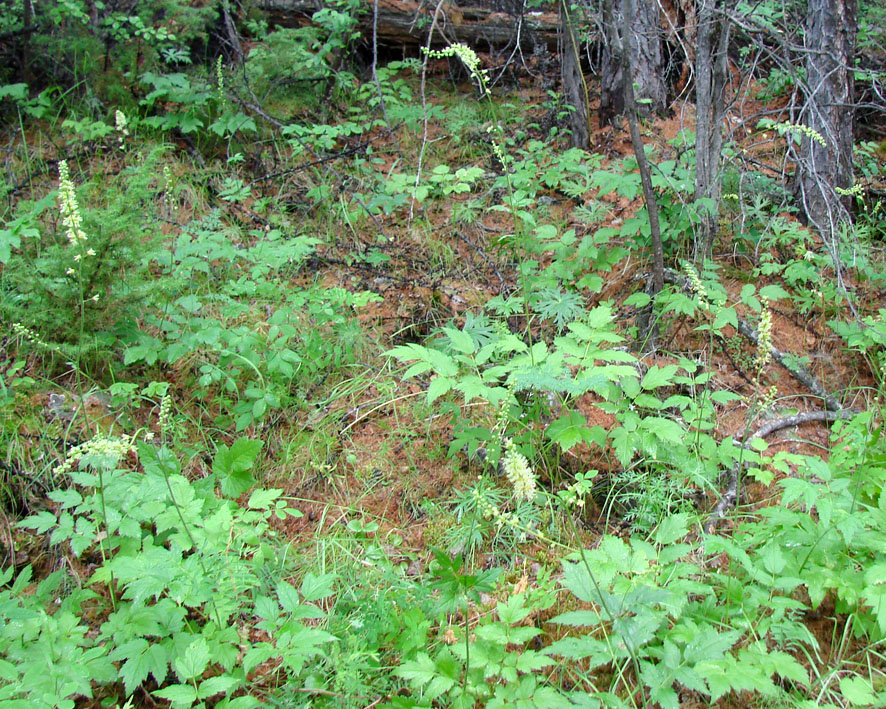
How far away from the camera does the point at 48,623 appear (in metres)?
2.11

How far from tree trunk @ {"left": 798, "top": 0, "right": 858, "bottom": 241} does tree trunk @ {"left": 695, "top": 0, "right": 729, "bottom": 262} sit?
1.85 ft

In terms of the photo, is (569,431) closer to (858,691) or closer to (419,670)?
(419,670)

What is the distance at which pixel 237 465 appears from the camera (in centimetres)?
261

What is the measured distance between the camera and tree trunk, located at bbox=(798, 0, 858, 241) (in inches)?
141

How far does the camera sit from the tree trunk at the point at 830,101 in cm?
359

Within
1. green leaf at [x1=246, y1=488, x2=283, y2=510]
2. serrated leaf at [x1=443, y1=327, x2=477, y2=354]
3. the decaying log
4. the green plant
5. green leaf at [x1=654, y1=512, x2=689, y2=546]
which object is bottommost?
the green plant

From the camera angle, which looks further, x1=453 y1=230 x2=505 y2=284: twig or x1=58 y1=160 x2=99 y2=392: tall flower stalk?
x1=453 y1=230 x2=505 y2=284: twig

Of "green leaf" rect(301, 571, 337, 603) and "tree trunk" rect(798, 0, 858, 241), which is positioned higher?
"tree trunk" rect(798, 0, 858, 241)

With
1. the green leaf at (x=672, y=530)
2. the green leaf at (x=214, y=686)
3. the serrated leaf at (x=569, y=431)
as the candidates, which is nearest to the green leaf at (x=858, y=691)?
the green leaf at (x=672, y=530)

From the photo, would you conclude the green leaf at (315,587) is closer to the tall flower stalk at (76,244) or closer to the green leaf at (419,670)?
the green leaf at (419,670)

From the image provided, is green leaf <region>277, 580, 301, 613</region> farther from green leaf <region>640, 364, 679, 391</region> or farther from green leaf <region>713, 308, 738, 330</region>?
green leaf <region>713, 308, 738, 330</region>

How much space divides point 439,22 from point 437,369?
452 centimetres

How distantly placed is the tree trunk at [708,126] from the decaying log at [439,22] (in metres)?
2.71

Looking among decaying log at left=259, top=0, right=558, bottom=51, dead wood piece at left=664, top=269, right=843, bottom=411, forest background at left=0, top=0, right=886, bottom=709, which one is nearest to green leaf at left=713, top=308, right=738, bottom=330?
forest background at left=0, top=0, right=886, bottom=709
